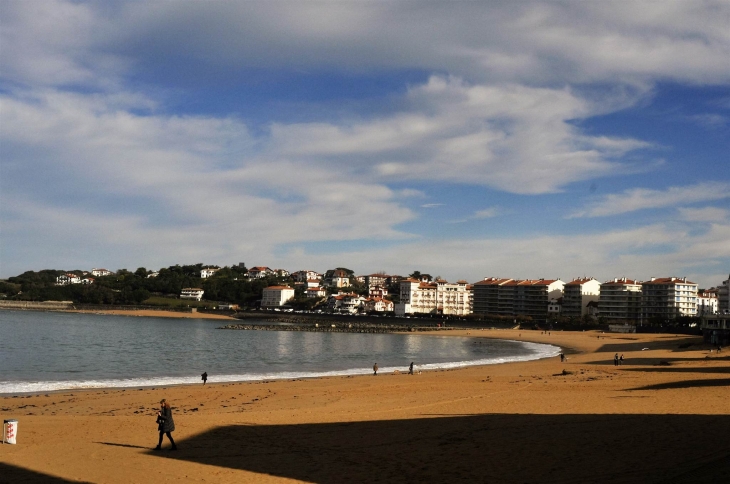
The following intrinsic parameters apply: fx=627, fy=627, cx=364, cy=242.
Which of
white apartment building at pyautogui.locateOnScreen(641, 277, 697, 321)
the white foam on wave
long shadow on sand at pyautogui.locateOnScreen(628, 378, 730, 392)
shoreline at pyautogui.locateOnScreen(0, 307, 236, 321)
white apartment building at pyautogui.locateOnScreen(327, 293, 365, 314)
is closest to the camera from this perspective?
long shadow on sand at pyautogui.locateOnScreen(628, 378, 730, 392)

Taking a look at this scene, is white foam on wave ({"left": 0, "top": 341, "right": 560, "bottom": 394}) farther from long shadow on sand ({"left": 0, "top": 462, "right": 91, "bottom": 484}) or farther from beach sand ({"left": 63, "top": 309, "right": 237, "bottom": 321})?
beach sand ({"left": 63, "top": 309, "right": 237, "bottom": 321})

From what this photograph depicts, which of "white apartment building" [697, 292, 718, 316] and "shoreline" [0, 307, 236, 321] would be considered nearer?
"white apartment building" [697, 292, 718, 316]

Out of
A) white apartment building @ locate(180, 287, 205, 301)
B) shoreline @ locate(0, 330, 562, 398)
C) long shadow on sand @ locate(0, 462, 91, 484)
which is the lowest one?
shoreline @ locate(0, 330, 562, 398)

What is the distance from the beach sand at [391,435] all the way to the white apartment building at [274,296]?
147 m

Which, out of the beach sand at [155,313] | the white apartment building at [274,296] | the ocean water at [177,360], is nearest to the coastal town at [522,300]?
the white apartment building at [274,296]

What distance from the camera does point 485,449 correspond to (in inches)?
549

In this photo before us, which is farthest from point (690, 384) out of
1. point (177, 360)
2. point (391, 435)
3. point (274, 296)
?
point (274, 296)

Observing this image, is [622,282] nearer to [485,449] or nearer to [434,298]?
[434,298]

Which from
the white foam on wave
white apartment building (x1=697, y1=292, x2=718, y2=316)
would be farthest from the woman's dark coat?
white apartment building (x1=697, y1=292, x2=718, y2=316)

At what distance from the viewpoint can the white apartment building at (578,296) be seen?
13412cm

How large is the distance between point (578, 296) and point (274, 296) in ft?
266

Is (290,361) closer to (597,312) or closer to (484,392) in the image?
(484,392)

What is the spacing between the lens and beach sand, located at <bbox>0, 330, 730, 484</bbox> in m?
12.1

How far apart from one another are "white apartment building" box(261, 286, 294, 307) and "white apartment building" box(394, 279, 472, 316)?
3499cm
